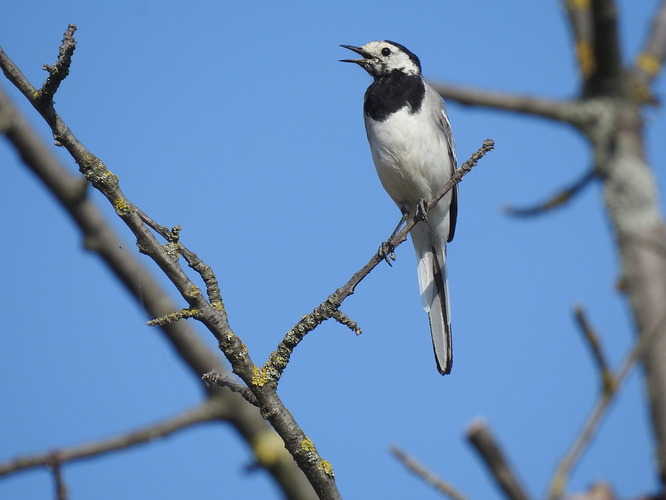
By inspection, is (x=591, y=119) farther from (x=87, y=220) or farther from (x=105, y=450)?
(x=87, y=220)

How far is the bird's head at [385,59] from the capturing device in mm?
7250

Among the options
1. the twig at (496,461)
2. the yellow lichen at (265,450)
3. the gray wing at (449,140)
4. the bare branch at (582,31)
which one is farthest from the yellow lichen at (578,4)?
the gray wing at (449,140)

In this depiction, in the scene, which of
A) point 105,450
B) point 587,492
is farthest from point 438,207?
point 587,492

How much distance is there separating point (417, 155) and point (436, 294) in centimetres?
117

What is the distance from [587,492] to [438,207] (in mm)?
6198

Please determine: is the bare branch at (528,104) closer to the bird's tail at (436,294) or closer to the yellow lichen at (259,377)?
the yellow lichen at (259,377)

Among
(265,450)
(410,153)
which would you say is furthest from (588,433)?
(410,153)

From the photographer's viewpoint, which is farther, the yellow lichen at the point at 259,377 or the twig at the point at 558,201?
the yellow lichen at the point at 259,377

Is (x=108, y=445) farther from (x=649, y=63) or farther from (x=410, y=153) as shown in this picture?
(x=410, y=153)

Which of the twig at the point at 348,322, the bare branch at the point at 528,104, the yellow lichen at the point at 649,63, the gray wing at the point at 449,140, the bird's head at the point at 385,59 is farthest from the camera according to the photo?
the bird's head at the point at 385,59

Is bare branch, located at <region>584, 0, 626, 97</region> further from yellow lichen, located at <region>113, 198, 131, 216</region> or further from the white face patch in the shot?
the white face patch

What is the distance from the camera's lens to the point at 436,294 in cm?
678

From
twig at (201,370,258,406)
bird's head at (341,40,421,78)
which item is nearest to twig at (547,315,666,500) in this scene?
twig at (201,370,258,406)

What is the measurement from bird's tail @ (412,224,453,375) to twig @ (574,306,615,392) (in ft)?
16.0
